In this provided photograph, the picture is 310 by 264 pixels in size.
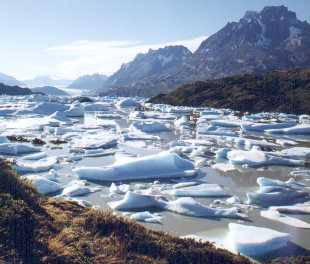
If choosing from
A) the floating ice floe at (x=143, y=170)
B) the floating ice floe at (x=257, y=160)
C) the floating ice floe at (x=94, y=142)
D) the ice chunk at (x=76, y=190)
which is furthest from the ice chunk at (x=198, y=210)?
the floating ice floe at (x=94, y=142)

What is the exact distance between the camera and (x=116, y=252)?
7.80 meters

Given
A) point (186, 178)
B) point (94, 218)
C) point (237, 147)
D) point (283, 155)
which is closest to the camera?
point (94, 218)

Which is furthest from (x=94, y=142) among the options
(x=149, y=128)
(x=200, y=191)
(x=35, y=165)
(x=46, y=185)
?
(x=200, y=191)

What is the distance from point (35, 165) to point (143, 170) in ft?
15.3

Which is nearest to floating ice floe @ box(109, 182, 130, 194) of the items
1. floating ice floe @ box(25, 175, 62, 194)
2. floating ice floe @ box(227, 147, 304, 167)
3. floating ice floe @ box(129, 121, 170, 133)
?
floating ice floe @ box(25, 175, 62, 194)

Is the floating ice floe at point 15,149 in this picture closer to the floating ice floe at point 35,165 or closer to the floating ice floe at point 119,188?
the floating ice floe at point 35,165

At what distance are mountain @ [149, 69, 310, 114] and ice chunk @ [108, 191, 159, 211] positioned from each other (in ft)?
162

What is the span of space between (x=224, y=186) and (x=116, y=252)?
887 cm

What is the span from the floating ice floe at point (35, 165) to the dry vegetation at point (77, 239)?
8538 millimetres

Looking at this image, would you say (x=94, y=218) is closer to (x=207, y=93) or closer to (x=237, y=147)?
(x=237, y=147)

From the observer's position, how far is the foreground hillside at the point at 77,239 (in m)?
7.40

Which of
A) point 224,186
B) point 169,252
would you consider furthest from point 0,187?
point 224,186

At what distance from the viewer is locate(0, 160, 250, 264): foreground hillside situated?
7402mm

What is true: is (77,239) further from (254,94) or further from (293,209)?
(254,94)
